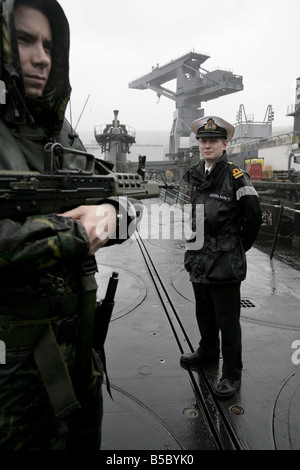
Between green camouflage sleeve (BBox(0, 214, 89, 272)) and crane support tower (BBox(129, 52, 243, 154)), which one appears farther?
crane support tower (BBox(129, 52, 243, 154))

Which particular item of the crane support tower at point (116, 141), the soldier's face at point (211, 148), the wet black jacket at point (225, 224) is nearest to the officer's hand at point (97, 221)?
the wet black jacket at point (225, 224)

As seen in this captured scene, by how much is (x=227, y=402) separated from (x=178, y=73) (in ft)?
172

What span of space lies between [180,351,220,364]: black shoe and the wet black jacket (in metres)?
0.72

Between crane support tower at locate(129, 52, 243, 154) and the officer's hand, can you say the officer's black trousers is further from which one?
A: crane support tower at locate(129, 52, 243, 154)

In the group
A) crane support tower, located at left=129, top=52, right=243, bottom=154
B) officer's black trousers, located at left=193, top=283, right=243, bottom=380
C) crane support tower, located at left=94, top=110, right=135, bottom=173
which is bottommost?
officer's black trousers, located at left=193, top=283, right=243, bottom=380

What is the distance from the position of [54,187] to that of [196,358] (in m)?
2.18

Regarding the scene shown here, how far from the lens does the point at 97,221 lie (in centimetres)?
141

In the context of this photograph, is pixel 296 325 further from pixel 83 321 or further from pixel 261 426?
pixel 83 321

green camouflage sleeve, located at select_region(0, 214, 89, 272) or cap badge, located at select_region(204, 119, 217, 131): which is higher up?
cap badge, located at select_region(204, 119, 217, 131)

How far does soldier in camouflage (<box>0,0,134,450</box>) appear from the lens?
1.25 metres

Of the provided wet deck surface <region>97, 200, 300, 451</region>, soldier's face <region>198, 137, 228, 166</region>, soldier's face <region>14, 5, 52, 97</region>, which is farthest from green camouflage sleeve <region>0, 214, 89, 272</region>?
soldier's face <region>198, 137, 228, 166</region>
